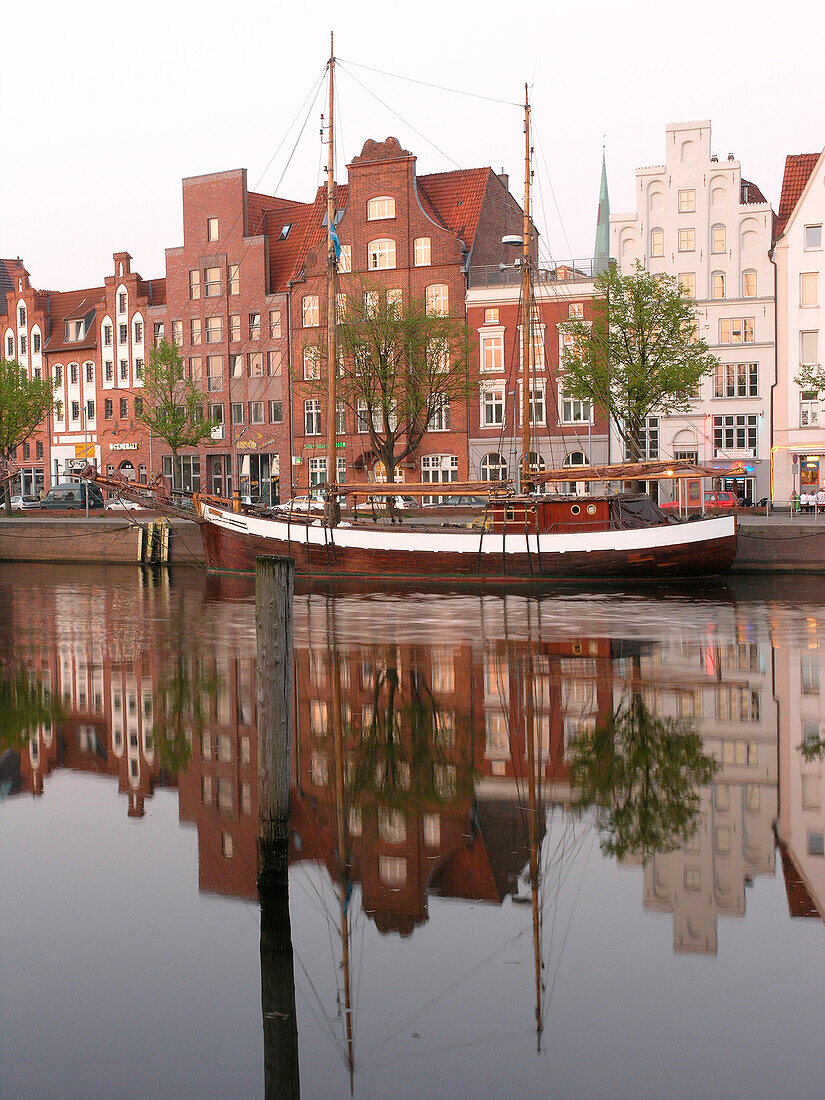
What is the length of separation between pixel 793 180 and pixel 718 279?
6594 millimetres

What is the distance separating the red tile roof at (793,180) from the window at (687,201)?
13.9 feet

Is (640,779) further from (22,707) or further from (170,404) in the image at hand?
(170,404)

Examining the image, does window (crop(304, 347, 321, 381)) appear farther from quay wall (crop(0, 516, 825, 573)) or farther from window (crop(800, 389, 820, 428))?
window (crop(800, 389, 820, 428))

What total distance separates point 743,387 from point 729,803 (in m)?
50.3

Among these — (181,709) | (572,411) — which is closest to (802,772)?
(181,709)

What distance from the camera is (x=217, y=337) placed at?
74.0 m

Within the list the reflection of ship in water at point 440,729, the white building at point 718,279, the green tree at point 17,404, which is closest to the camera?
the reflection of ship in water at point 440,729

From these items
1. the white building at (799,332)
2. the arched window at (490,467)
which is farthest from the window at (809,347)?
the arched window at (490,467)

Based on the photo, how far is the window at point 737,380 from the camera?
5866cm

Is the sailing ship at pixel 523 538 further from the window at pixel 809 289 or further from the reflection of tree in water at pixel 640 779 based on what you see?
the reflection of tree in water at pixel 640 779

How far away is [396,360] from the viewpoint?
5581 centimetres

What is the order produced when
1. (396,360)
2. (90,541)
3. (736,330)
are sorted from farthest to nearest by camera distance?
(736,330) → (396,360) → (90,541)

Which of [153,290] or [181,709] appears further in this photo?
[153,290]

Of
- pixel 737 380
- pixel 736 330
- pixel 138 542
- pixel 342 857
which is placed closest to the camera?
pixel 342 857
